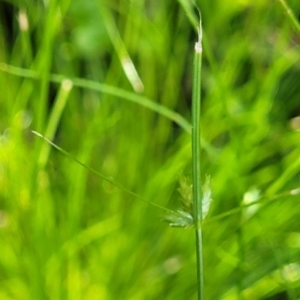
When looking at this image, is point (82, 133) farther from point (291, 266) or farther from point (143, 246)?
point (291, 266)

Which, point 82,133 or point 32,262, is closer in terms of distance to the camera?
point 32,262

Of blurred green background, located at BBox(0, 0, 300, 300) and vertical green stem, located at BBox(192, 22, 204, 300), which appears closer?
vertical green stem, located at BBox(192, 22, 204, 300)

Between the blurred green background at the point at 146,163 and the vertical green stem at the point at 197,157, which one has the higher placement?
the blurred green background at the point at 146,163

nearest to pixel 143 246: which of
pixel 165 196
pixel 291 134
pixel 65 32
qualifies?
pixel 165 196

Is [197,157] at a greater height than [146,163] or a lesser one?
lesser

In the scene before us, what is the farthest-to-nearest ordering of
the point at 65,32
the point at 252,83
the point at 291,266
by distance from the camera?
the point at 65,32 → the point at 252,83 → the point at 291,266

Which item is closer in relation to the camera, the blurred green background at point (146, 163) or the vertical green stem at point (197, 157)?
the vertical green stem at point (197, 157)

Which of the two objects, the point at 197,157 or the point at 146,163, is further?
the point at 146,163

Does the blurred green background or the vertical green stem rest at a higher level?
the blurred green background
